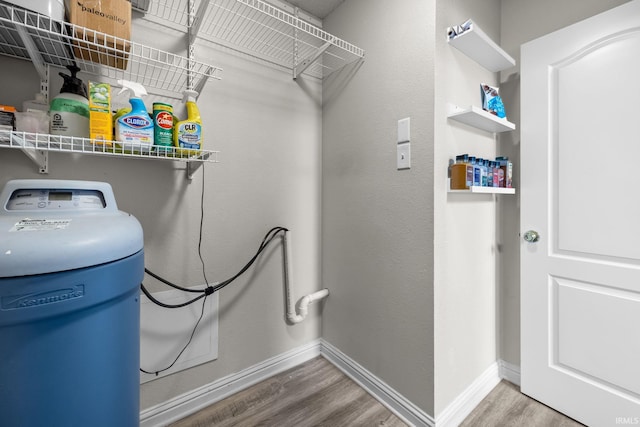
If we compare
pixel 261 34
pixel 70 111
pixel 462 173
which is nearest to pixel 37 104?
pixel 70 111

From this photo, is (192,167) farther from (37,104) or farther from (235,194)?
(37,104)

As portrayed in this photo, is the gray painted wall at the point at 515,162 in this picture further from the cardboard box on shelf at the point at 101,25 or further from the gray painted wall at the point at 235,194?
the cardboard box on shelf at the point at 101,25

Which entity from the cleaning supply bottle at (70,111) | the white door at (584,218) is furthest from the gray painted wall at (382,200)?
the cleaning supply bottle at (70,111)

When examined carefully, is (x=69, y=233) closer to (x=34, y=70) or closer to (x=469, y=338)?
(x=34, y=70)

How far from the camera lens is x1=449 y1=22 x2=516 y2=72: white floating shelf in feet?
4.03

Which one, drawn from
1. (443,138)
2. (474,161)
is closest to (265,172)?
(443,138)

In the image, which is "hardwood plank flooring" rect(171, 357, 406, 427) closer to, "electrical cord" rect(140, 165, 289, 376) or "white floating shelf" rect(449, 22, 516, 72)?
"electrical cord" rect(140, 165, 289, 376)

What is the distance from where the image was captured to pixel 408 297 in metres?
1.36

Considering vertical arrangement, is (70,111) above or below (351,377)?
above

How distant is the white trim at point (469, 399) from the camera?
1296 millimetres

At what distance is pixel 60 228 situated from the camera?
655 mm

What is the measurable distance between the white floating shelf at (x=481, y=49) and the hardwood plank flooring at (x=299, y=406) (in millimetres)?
1871

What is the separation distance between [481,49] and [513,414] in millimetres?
1868

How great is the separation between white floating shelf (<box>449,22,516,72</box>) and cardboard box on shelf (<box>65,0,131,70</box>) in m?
1.33
